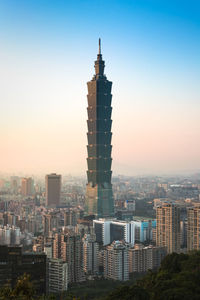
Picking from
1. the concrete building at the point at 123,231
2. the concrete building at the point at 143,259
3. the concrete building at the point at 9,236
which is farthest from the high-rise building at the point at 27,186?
the concrete building at the point at 143,259

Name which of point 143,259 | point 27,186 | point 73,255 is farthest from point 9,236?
point 27,186

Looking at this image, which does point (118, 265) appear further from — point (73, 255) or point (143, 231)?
point (143, 231)

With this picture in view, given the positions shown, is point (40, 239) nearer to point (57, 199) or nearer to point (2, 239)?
point (2, 239)

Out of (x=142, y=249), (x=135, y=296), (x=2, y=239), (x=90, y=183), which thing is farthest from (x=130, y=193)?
(x=135, y=296)

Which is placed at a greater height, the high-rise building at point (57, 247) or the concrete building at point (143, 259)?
the high-rise building at point (57, 247)

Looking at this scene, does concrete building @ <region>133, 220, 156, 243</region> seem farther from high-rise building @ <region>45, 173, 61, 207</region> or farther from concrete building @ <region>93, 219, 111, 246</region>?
high-rise building @ <region>45, 173, 61, 207</region>

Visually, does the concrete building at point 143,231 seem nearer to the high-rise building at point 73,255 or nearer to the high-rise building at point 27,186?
the high-rise building at point 73,255

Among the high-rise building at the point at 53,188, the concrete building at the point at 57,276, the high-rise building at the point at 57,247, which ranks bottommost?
the concrete building at the point at 57,276
